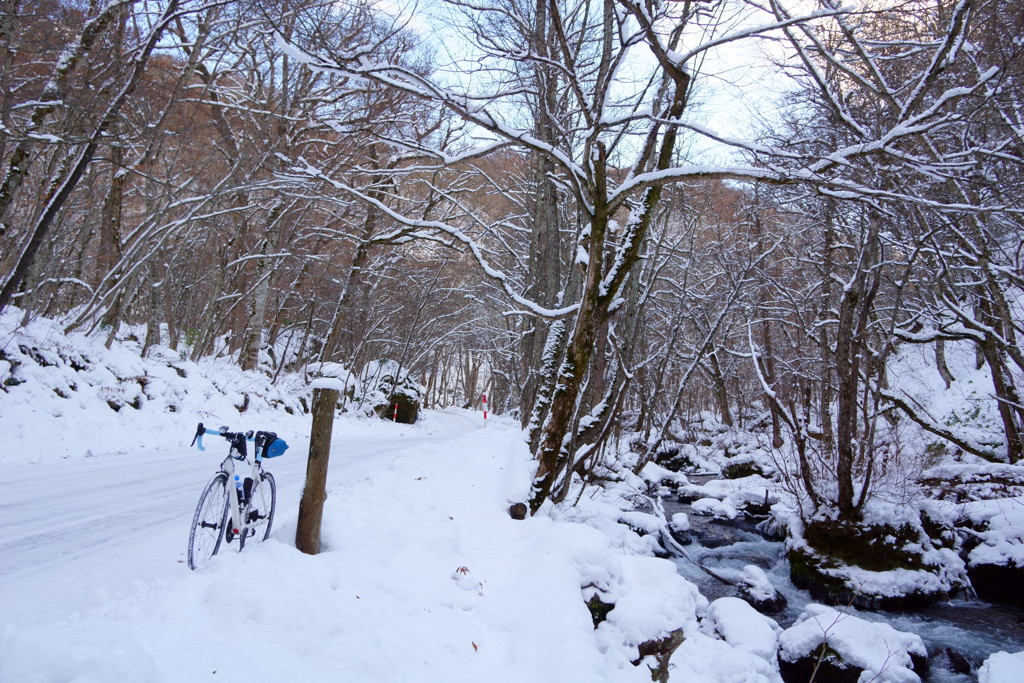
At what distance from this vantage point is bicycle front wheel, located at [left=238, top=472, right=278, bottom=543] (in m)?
4.00

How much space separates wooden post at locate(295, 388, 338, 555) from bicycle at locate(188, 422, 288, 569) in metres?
0.29

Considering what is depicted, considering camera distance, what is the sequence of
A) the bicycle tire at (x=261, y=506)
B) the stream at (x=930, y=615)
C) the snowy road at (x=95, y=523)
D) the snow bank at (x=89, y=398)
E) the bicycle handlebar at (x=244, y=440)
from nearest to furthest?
the snowy road at (x=95, y=523) < the bicycle handlebar at (x=244, y=440) < the bicycle tire at (x=261, y=506) < the stream at (x=930, y=615) < the snow bank at (x=89, y=398)

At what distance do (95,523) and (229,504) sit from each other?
2.14 m

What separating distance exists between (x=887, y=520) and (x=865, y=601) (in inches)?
58.6

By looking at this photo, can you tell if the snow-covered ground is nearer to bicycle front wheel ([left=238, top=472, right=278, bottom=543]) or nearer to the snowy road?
the snowy road

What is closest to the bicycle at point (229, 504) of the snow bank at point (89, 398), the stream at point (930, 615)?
the snow bank at point (89, 398)

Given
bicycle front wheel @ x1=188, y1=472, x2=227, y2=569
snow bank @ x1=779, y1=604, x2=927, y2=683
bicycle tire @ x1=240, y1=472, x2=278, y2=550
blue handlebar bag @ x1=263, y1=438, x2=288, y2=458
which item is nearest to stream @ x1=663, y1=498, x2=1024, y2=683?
snow bank @ x1=779, y1=604, x2=927, y2=683

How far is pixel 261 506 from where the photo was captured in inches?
164

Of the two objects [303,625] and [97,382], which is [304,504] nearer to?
[303,625]

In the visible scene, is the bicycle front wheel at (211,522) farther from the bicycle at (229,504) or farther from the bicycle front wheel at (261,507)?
the bicycle front wheel at (261,507)

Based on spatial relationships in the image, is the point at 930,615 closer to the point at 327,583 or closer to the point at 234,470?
the point at 327,583

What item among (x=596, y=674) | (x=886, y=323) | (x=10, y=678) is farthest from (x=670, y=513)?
(x=10, y=678)

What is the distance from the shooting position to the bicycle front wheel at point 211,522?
3.64m

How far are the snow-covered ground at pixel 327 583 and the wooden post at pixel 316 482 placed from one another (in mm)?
157
